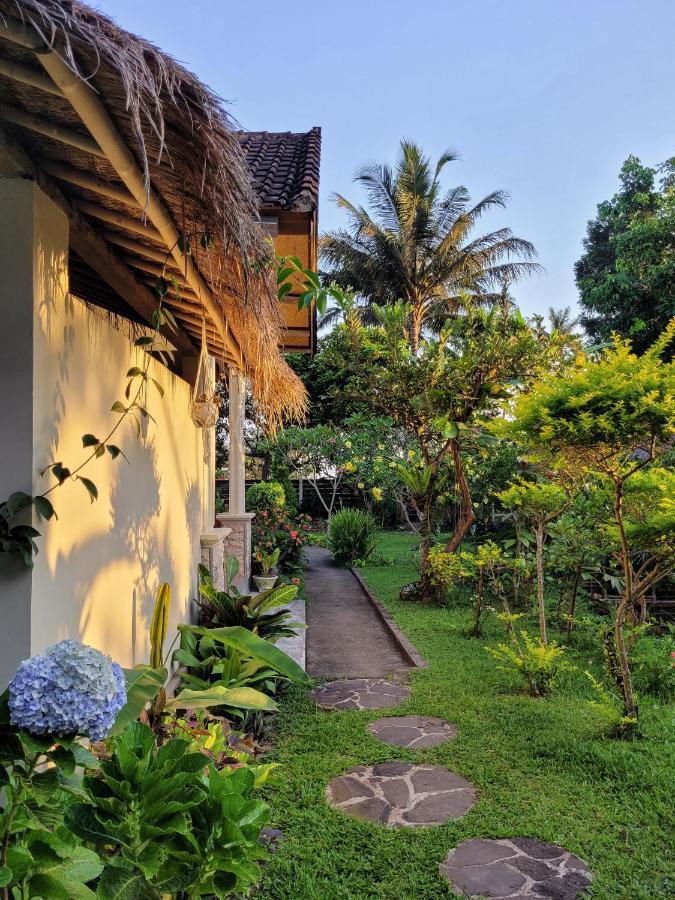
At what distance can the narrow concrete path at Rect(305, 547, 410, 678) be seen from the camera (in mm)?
6255

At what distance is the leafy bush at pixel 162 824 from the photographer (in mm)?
1594

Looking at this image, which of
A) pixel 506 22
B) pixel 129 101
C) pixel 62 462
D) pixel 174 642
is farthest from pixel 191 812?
pixel 506 22

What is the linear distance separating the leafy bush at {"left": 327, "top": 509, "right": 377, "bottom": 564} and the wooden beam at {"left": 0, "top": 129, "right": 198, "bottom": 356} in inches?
373

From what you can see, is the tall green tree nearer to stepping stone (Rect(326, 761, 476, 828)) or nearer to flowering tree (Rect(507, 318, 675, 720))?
flowering tree (Rect(507, 318, 675, 720))

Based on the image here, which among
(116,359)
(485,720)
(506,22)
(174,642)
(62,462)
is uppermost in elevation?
(506,22)

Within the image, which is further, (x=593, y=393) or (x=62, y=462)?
(x=593, y=393)

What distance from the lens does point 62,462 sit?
8.00ft

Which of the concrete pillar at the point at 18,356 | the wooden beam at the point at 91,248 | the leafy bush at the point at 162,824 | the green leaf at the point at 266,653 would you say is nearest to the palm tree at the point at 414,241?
the wooden beam at the point at 91,248

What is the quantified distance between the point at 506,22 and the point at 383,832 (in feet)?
39.7

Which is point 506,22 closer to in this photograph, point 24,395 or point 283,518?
point 283,518

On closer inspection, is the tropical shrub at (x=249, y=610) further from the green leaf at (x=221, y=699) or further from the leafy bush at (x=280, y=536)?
the leafy bush at (x=280, y=536)

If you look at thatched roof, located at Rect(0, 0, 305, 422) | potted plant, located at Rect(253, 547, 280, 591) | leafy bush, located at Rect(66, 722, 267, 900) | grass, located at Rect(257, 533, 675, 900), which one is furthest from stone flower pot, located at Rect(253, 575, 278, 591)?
leafy bush, located at Rect(66, 722, 267, 900)

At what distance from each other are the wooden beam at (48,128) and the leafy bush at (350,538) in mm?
11662

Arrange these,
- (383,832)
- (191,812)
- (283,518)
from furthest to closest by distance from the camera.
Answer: (283,518), (383,832), (191,812)
